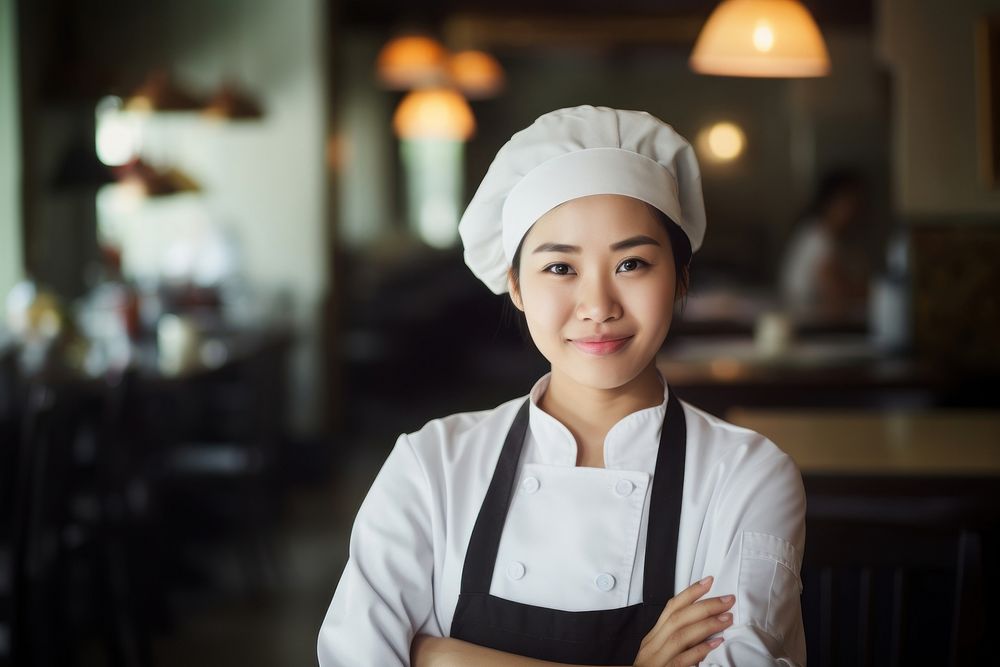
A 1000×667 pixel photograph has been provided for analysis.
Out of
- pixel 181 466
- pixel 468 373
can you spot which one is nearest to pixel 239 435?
pixel 181 466

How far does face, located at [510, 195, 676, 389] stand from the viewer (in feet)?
4.02

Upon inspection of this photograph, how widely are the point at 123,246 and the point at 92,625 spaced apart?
13.5 feet

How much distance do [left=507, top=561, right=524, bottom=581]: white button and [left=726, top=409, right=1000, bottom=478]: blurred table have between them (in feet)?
3.26

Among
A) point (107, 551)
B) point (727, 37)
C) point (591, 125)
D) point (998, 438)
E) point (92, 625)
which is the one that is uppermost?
point (727, 37)

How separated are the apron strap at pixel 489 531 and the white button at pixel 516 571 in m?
0.02

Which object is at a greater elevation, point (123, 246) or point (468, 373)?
point (123, 246)

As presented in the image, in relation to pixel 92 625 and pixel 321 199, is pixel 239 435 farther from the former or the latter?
pixel 321 199

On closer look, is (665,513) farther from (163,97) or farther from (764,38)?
(163,97)

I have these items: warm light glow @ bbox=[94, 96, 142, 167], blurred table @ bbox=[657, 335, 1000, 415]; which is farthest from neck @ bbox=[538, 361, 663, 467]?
warm light glow @ bbox=[94, 96, 142, 167]

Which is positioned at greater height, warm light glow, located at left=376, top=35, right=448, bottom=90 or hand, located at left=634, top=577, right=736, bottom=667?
warm light glow, located at left=376, top=35, right=448, bottom=90

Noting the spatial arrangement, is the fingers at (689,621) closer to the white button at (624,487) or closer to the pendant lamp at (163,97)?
the white button at (624,487)

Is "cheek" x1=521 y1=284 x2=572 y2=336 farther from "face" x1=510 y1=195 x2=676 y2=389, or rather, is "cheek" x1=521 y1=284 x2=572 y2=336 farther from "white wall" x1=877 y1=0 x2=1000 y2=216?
"white wall" x1=877 y1=0 x2=1000 y2=216

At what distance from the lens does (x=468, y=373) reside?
1036cm

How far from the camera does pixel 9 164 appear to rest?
19.1ft
